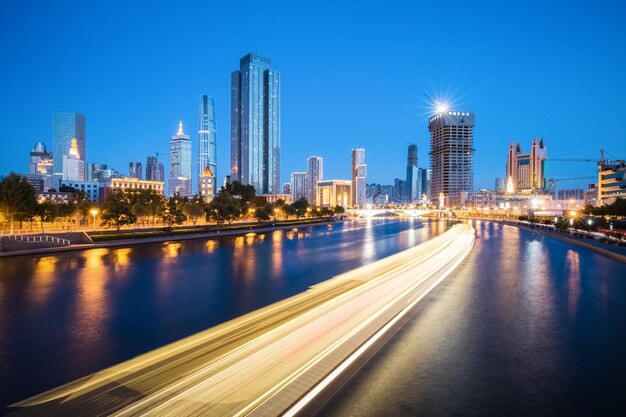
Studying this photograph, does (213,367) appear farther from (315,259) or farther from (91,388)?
(315,259)

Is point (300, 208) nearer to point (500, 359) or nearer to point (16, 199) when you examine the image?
point (16, 199)

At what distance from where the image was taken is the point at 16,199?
49750 millimetres

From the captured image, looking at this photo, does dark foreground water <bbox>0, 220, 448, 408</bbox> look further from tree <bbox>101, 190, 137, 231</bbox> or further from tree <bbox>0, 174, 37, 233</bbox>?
tree <bbox>0, 174, 37, 233</bbox>

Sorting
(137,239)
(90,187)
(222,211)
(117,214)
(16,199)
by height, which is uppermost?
(90,187)

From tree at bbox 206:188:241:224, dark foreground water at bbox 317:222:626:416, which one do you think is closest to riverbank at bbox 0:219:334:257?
tree at bbox 206:188:241:224

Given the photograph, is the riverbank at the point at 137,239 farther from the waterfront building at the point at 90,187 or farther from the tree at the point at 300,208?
the waterfront building at the point at 90,187

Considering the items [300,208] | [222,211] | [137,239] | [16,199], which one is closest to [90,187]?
[300,208]

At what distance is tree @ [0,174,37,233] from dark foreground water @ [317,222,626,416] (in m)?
54.7

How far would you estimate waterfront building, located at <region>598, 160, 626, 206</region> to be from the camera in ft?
444

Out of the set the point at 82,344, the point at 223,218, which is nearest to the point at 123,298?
the point at 82,344

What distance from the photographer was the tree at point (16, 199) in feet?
162

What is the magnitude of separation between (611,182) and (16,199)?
593 ft

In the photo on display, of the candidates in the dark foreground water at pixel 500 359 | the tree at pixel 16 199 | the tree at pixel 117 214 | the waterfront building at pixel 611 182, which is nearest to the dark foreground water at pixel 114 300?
the dark foreground water at pixel 500 359

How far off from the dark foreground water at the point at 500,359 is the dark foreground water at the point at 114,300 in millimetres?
8326
